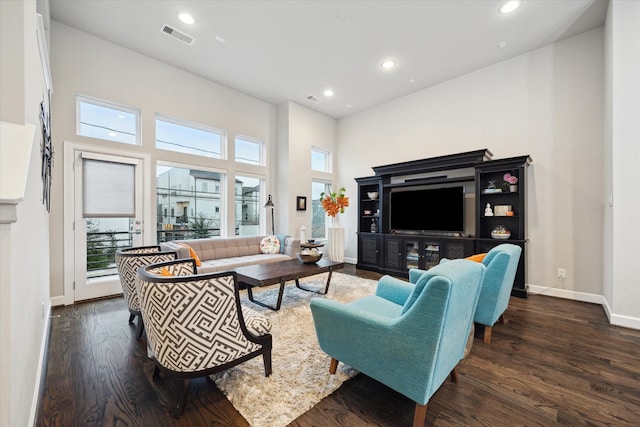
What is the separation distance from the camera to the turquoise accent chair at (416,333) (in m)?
1.29

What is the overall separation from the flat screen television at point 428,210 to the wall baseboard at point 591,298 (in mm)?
1342

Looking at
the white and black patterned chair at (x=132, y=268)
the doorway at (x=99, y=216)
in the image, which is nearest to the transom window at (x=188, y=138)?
the doorway at (x=99, y=216)

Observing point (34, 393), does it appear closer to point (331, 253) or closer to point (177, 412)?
point (177, 412)

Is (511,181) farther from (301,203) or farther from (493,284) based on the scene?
(301,203)

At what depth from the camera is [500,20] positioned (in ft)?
11.3

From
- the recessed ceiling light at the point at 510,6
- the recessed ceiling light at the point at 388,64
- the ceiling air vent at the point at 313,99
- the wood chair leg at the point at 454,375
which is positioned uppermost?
the recessed ceiling light at the point at 510,6

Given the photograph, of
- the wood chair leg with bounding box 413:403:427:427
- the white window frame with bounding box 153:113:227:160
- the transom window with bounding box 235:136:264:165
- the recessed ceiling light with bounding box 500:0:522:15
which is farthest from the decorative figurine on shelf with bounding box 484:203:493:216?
the white window frame with bounding box 153:113:227:160

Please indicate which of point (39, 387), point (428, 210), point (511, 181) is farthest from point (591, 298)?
point (39, 387)

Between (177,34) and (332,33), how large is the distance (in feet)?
7.10

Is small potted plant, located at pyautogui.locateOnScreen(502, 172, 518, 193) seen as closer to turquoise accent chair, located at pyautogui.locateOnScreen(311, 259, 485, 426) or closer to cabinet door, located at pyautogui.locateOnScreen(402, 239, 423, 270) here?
cabinet door, located at pyautogui.locateOnScreen(402, 239, 423, 270)

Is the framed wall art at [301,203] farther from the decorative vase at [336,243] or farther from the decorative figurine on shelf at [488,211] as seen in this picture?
the decorative figurine on shelf at [488,211]

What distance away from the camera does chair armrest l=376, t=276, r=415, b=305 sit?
2330 millimetres

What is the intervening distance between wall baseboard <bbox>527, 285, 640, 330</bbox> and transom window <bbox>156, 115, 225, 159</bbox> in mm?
5852

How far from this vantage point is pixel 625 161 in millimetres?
2865
